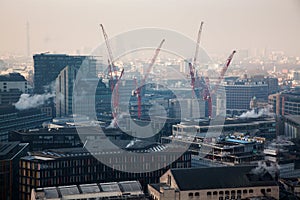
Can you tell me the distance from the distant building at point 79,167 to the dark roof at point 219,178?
1673 millimetres

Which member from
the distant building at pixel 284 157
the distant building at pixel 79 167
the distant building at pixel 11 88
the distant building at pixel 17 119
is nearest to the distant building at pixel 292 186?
the distant building at pixel 284 157

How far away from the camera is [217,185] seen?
26.2ft

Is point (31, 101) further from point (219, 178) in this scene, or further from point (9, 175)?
point (219, 178)

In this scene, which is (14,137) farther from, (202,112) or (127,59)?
(127,59)

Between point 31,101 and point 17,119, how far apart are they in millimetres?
2725

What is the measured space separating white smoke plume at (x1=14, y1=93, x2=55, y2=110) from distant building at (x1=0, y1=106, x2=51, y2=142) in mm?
436

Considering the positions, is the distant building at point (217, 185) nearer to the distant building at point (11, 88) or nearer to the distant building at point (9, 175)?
the distant building at point (9, 175)

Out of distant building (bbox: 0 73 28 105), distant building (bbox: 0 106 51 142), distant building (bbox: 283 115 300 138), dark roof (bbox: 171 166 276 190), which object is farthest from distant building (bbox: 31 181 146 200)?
distant building (bbox: 0 73 28 105)

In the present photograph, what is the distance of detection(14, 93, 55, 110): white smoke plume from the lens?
1721 centimetres

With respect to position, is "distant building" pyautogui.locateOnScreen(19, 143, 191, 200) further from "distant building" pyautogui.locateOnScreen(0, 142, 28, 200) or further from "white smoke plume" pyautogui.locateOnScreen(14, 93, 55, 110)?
"white smoke plume" pyautogui.locateOnScreen(14, 93, 55, 110)

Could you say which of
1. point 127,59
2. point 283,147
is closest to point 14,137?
point 283,147

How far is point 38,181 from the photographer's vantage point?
9234 mm

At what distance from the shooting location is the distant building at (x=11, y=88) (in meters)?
18.5

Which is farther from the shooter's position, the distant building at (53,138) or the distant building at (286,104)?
the distant building at (286,104)
